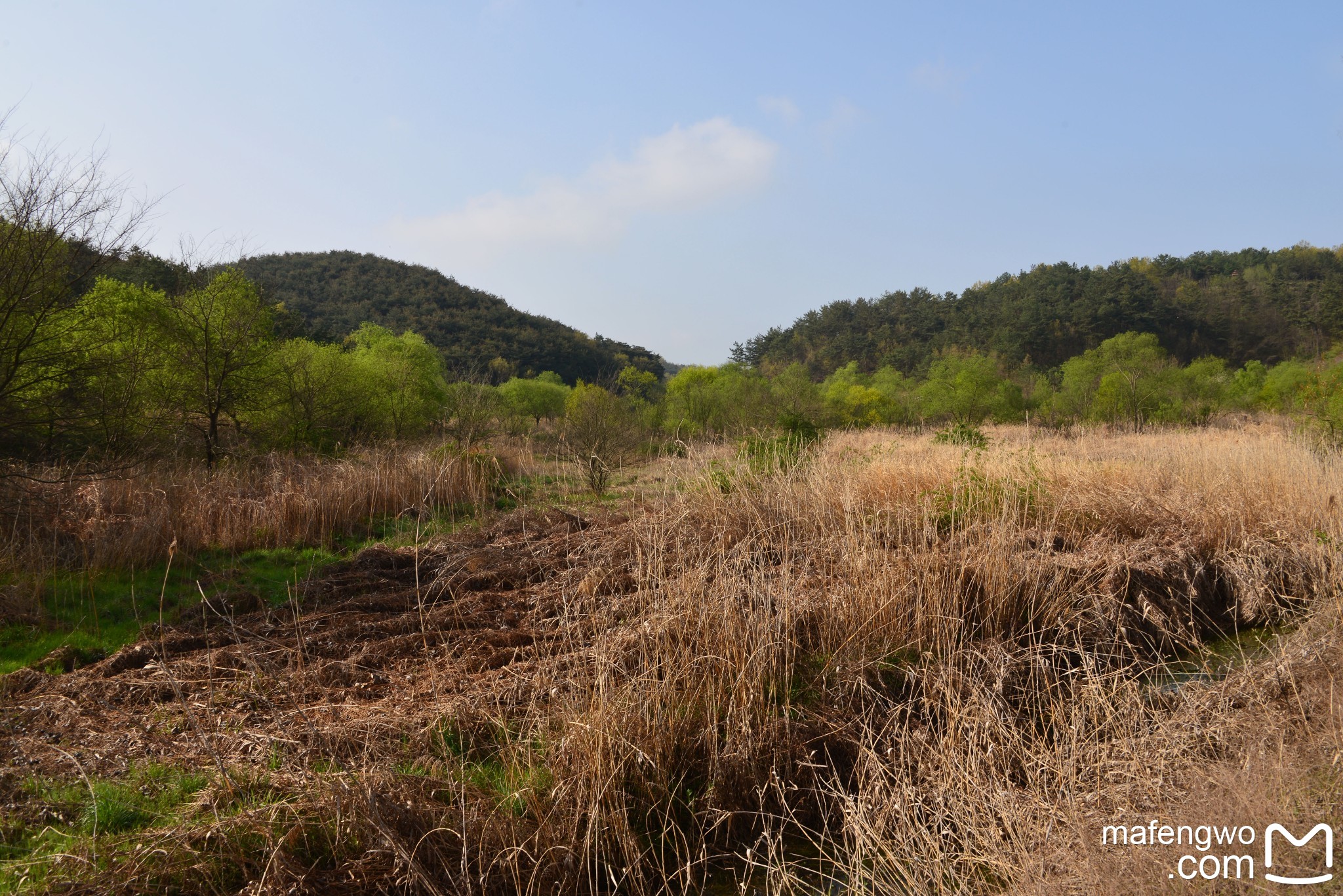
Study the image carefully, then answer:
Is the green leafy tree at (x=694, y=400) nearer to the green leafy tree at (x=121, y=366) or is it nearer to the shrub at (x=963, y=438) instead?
the shrub at (x=963, y=438)

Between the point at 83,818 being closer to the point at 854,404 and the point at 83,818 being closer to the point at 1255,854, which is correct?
the point at 1255,854

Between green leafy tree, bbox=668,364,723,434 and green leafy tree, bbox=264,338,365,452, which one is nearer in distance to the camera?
green leafy tree, bbox=264,338,365,452

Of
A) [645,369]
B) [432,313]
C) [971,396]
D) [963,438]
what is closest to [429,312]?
[432,313]

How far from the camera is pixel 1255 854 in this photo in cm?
222

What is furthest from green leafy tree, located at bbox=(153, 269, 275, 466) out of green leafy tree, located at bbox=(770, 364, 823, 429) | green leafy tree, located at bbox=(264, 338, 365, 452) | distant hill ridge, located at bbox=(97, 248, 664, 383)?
distant hill ridge, located at bbox=(97, 248, 664, 383)

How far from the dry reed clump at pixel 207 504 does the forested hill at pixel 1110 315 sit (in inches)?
1757

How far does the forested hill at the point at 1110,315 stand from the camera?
42.1 m

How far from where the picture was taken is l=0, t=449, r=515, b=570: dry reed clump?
725 cm

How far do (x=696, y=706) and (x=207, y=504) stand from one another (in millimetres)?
7181

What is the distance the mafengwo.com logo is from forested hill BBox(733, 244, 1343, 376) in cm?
4709

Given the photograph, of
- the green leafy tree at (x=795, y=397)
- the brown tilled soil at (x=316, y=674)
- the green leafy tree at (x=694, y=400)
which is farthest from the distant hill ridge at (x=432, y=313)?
the brown tilled soil at (x=316, y=674)

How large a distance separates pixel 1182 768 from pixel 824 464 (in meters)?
4.60

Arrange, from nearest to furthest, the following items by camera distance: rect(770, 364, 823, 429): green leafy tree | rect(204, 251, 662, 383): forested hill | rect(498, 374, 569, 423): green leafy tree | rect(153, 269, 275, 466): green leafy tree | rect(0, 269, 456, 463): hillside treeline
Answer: rect(0, 269, 456, 463): hillside treeline < rect(153, 269, 275, 466): green leafy tree < rect(770, 364, 823, 429): green leafy tree < rect(498, 374, 569, 423): green leafy tree < rect(204, 251, 662, 383): forested hill

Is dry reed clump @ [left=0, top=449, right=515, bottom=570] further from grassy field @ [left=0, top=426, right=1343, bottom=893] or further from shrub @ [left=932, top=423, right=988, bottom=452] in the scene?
shrub @ [left=932, top=423, right=988, bottom=452]
